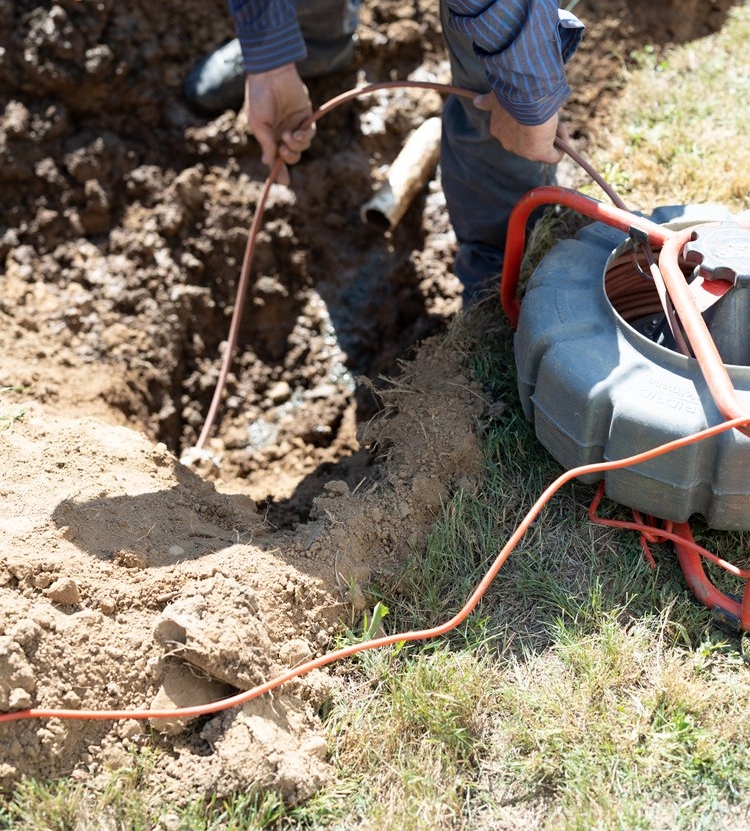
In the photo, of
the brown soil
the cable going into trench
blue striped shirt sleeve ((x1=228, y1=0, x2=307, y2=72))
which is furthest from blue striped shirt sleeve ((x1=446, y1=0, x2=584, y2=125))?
the brown soil

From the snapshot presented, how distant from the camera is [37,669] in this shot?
191 cm

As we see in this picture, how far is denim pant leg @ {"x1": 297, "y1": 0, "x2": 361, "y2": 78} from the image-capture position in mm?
3131

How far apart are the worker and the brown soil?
30 cm

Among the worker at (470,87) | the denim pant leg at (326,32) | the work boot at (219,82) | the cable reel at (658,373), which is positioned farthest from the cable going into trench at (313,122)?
the work boot at (219,82)

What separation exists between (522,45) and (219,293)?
1.84 m

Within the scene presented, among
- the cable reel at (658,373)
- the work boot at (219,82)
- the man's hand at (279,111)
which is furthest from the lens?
the work boot at (219,82)

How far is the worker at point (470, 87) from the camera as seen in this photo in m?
2.02

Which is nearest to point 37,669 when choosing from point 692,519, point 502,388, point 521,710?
point 521,710

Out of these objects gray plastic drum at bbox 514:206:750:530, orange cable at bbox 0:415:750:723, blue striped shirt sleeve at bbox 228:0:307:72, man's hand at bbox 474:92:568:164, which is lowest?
orange cable at bbox 0:415:750:723

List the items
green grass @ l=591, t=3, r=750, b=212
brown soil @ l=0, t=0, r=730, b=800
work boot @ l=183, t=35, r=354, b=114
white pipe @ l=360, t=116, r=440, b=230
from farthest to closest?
work boot @ l=183, t=35, r=354, b=114, white pipe @ l=360, t=116, r=440, b=230, green grass @ l=591, t=3, r=750, b=212, brown soil @ l=0, t=0, r=730, b=800

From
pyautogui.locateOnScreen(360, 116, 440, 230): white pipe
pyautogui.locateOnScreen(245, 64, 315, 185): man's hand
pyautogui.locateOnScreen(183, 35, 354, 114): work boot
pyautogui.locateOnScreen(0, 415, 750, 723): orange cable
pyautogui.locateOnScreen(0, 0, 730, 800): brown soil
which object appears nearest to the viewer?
pyautogui.locateOnScreen(0, 415, 750, 723): orange cable

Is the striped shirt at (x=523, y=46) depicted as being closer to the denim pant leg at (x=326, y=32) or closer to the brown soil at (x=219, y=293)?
the brown soil at (x=219, y=293)

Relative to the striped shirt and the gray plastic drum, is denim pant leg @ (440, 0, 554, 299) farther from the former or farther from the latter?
the gray plastic drum

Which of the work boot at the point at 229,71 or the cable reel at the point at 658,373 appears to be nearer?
the cable reel at the point at 658,373
